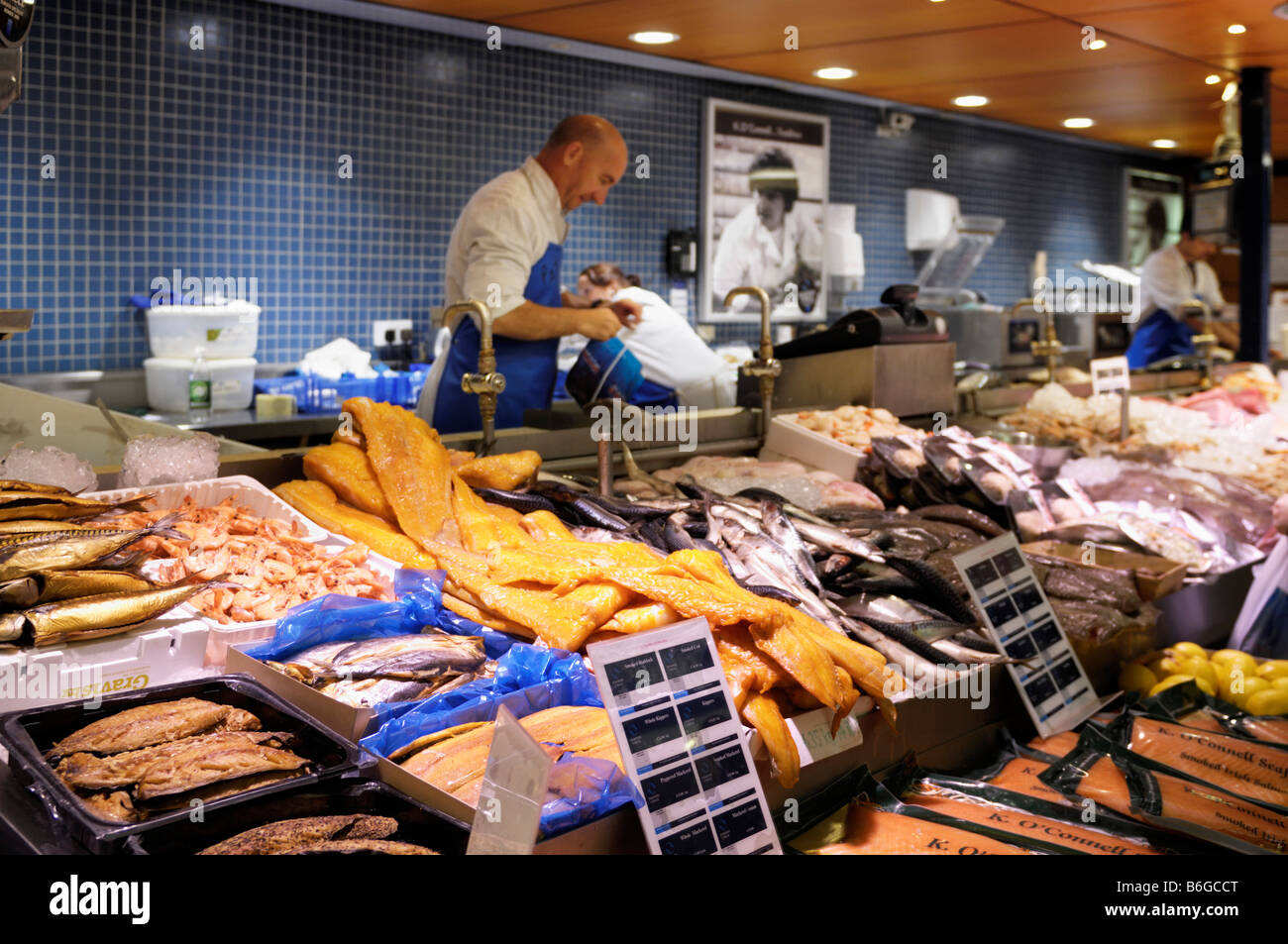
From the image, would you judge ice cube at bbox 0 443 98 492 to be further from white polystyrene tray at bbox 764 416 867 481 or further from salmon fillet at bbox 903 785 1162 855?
white polystyrene tray at bbox 764 416 867 481

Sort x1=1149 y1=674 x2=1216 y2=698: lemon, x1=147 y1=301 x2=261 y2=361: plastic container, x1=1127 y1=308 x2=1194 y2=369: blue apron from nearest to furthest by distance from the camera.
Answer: x1=1149 y1=674 x2=1216 y2=698: lemon
x1=147 y1=301 x2=261 y2=361: plastic container
x1=1127 y1=308 x2=1194 y2=369: blue apron

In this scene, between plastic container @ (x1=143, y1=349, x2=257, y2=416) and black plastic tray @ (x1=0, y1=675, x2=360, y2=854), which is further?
plastic container @ (x1=143, y1=349, x2=257, y2=416)

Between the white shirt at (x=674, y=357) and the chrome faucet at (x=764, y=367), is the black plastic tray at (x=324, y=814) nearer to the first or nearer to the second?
the chrome faucet at (x=764, y=367)

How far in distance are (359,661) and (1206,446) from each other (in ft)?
14.4

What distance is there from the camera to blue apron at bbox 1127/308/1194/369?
9.86 metres

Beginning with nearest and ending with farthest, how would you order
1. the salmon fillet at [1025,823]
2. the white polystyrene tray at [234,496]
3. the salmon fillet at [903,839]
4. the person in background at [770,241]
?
the salmon fillet at [903,839], the salmon fillet at [1025,823], the white polystyrene tray at [234,496], the person in background at [770,241]

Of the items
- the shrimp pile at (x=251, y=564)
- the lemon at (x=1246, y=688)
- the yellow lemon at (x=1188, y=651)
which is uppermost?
the shrimp pile at (x=251, y=564)

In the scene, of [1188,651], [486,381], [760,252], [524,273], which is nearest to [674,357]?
[524,273]

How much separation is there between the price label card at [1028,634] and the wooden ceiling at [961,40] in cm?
255

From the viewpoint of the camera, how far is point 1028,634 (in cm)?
295

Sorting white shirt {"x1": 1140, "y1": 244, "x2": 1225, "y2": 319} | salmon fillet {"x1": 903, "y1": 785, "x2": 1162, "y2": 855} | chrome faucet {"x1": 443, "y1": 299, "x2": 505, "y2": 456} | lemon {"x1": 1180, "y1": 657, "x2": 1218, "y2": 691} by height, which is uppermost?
white shirt {"x1": 1140, "y1": 244, "x2": 1225, "y2": 319}

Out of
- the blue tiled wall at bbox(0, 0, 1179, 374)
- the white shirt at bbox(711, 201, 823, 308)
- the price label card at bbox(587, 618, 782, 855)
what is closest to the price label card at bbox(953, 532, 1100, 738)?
the price label card at bbox(587, 618, 782, 855)
